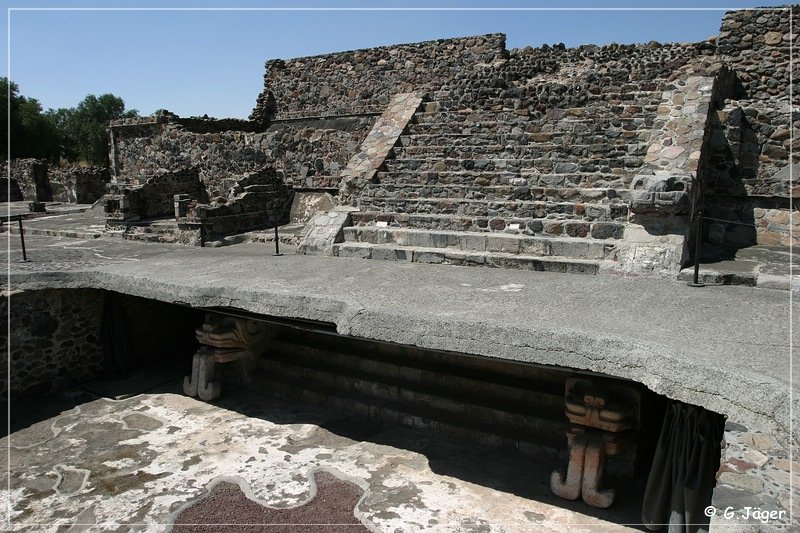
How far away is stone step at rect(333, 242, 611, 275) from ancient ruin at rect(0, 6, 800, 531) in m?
0.04

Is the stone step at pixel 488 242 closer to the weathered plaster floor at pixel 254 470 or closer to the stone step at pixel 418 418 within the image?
→ the stone step at pixel 418 418

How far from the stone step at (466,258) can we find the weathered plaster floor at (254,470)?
7.09 ft

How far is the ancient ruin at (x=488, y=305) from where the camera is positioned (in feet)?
13.9

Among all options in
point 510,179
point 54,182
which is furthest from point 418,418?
point 54,182

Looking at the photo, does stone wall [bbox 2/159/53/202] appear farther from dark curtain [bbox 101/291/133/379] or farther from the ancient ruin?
dark curtain [bbox 101/291/133/379]

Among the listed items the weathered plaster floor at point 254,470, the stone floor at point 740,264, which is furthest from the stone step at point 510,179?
the weathered plaster floor at point 254,470

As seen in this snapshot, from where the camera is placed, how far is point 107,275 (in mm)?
7059

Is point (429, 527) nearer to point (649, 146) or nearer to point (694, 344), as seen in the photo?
point (694, 344)

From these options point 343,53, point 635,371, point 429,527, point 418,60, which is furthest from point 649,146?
point 343,53

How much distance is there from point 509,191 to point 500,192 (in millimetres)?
133

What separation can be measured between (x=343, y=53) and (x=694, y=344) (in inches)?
627

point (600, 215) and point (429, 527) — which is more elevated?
point (600, 215)

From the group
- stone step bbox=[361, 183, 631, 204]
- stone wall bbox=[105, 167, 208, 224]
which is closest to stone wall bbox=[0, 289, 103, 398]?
stone step bbox=[361, 183, 631, 204]

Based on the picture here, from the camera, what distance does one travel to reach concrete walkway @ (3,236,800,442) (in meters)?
3.53
